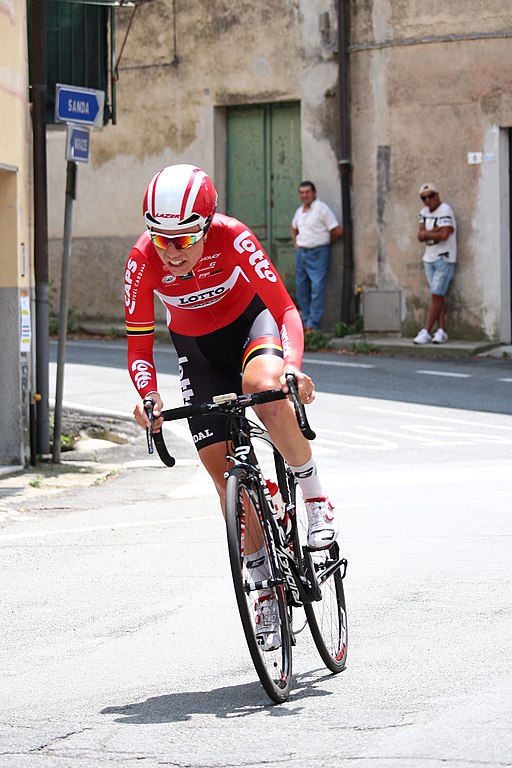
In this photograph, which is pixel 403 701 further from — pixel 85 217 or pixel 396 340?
pixel 85 217

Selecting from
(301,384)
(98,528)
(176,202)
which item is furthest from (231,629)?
(98,528)

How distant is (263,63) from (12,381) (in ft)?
40.2

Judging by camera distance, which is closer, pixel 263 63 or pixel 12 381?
pixel 12 381

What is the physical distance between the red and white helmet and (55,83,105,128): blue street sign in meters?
7.33

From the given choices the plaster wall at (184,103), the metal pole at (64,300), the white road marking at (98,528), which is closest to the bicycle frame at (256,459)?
the white road marking at (98,528)

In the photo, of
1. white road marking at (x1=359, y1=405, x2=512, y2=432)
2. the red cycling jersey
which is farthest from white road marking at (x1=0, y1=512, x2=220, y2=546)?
white road marking at (x1=359, y1=405, x2=512, y2=432)

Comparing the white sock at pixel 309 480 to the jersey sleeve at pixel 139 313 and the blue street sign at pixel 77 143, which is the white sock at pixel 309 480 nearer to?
the jersey sleeve at pixel 139 313

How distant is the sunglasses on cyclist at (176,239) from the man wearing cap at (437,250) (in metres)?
15.7

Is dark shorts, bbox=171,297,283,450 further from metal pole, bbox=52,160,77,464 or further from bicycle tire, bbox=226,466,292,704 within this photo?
metal pole, bbox=52,160,77,464

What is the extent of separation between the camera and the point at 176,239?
5598 mm

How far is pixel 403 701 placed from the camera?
17.3 ft

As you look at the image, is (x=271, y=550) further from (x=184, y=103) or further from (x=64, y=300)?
(x=184, y=103)

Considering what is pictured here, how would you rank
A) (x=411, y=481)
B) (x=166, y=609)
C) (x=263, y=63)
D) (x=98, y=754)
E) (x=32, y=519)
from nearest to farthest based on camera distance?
(x=98, y=754)
(x=166, y=609)
(x=32, y=519)
(x=411, y=481)
(x=263, y=63)

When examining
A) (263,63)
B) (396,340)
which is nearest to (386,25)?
(263,63)
